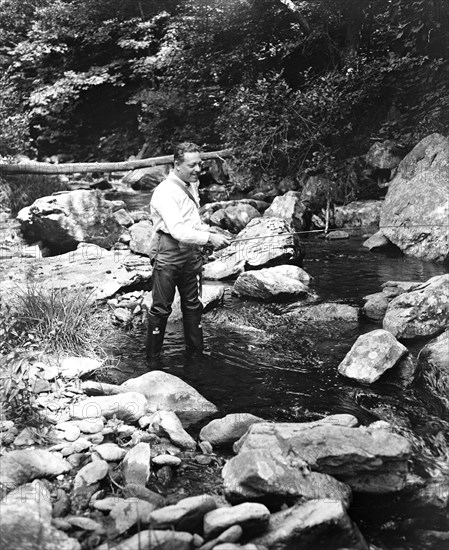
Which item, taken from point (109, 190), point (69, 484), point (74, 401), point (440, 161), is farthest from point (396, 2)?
point (69, 484)

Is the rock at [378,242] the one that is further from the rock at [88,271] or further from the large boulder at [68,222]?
the large boulder at [68,222]

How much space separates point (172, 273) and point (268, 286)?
2216 mm

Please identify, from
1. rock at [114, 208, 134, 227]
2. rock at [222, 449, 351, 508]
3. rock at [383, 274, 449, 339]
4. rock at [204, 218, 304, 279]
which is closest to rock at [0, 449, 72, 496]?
rock at [222, 449, 351, 508]

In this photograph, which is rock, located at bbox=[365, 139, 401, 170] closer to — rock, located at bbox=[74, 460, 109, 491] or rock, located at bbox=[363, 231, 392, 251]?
rock, located at bbox=[363, 231, 392, 251]

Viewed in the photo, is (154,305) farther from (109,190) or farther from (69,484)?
(109,190)

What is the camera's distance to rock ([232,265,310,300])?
22.2 feet

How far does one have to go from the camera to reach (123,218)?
10109mm

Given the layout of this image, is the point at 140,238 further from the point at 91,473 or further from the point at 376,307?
the point at 91,473

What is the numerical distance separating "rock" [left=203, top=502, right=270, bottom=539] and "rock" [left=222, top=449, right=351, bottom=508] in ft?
0.62

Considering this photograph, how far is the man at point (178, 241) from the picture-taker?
4582 millimetres

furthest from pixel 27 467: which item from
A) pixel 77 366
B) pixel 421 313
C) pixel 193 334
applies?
pixel 421 313

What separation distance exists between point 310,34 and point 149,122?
5106 mm

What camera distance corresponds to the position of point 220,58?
47.0ft

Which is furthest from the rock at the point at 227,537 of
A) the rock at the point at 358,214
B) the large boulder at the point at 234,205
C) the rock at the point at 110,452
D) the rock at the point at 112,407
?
the large boulder at the point at 234,205
